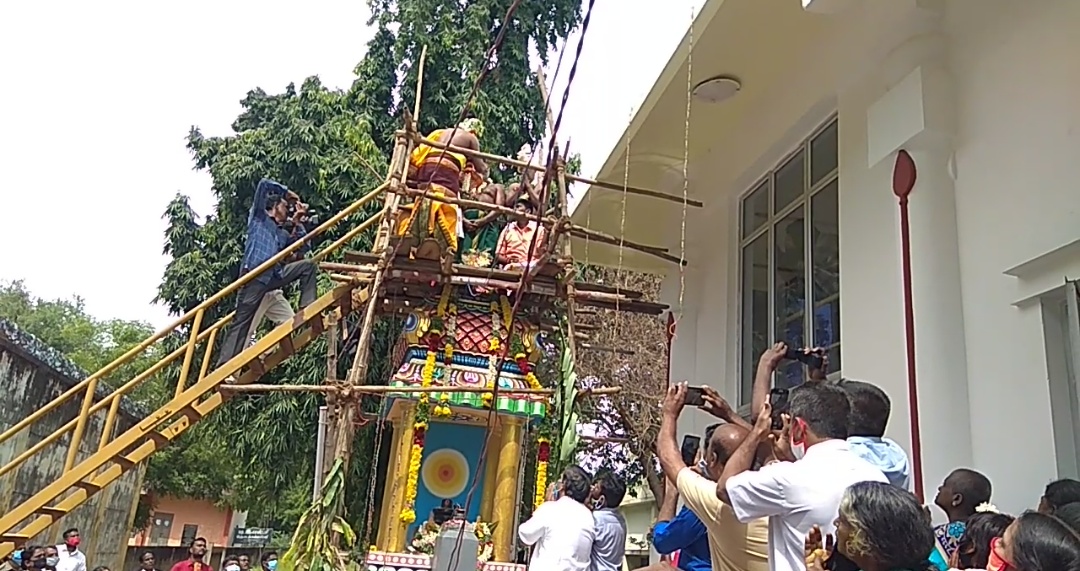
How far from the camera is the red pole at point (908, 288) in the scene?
12.7 feet

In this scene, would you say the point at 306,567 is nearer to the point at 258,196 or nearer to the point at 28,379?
the point at 258,196

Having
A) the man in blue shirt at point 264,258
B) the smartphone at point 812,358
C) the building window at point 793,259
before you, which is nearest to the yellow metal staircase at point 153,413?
the man in blue shirt at point 264,258

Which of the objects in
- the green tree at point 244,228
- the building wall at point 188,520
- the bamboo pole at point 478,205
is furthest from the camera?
the building wall at point 188,520

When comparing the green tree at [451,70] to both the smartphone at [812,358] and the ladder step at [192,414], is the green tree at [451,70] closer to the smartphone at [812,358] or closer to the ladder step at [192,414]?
the ladder step at [192,414]

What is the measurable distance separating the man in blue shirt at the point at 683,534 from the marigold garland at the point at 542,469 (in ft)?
10.9

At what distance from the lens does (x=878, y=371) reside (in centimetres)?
445

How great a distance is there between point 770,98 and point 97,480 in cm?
575

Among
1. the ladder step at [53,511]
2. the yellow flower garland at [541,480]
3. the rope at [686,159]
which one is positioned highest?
the rope at [686,159]

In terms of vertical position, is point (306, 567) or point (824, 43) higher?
point (824, 43)

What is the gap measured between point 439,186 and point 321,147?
21.3 ft

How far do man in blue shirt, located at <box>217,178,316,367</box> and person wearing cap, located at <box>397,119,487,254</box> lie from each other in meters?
1.32

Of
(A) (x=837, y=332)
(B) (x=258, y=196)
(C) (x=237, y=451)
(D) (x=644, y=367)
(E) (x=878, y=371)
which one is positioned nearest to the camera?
(E) (x=878, y=371)

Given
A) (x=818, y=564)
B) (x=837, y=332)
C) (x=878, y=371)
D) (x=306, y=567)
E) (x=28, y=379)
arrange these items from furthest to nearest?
1. (x=28, y=379)
2. (x=837, y=332)
3. (x=306, y=567)
4. (x=878, y=371)
5. (x=818, y=564)

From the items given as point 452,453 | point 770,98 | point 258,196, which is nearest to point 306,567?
point 452,453
